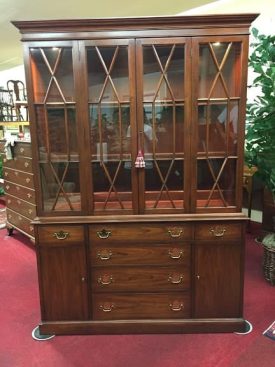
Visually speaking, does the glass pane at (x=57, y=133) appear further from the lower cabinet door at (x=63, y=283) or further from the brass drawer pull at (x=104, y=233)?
the lower cabinet door at (x=63, y=283)

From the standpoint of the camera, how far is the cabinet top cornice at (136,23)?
176 centimetres

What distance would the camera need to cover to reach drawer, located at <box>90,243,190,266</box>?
80.4 inches

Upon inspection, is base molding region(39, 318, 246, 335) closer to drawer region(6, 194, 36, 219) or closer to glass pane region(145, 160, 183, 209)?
glass pane region(145, 160, 183, 209)

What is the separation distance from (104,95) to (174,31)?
56 centimetres

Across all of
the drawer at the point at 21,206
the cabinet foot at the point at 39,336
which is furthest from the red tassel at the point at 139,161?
the drawer at the point at 21,206

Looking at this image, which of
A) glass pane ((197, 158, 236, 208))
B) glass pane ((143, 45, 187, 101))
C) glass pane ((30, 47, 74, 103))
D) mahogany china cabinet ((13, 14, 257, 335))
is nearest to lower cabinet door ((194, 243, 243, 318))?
mahogany china cabinet ((13, 14, 257, 335))

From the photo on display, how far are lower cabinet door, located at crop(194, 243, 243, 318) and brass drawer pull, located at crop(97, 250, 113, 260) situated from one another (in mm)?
582

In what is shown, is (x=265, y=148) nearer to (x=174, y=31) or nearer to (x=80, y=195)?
(x=174, y=31)

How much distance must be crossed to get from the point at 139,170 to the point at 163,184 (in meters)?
0.19

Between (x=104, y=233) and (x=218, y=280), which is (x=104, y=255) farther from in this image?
(x=218, y=280)

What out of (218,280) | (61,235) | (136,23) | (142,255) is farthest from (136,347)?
(136,23)

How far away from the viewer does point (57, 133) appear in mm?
1997

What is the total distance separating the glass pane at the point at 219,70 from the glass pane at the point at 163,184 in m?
0.49

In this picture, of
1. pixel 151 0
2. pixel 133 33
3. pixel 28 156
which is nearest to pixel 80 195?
pixel 133 33
